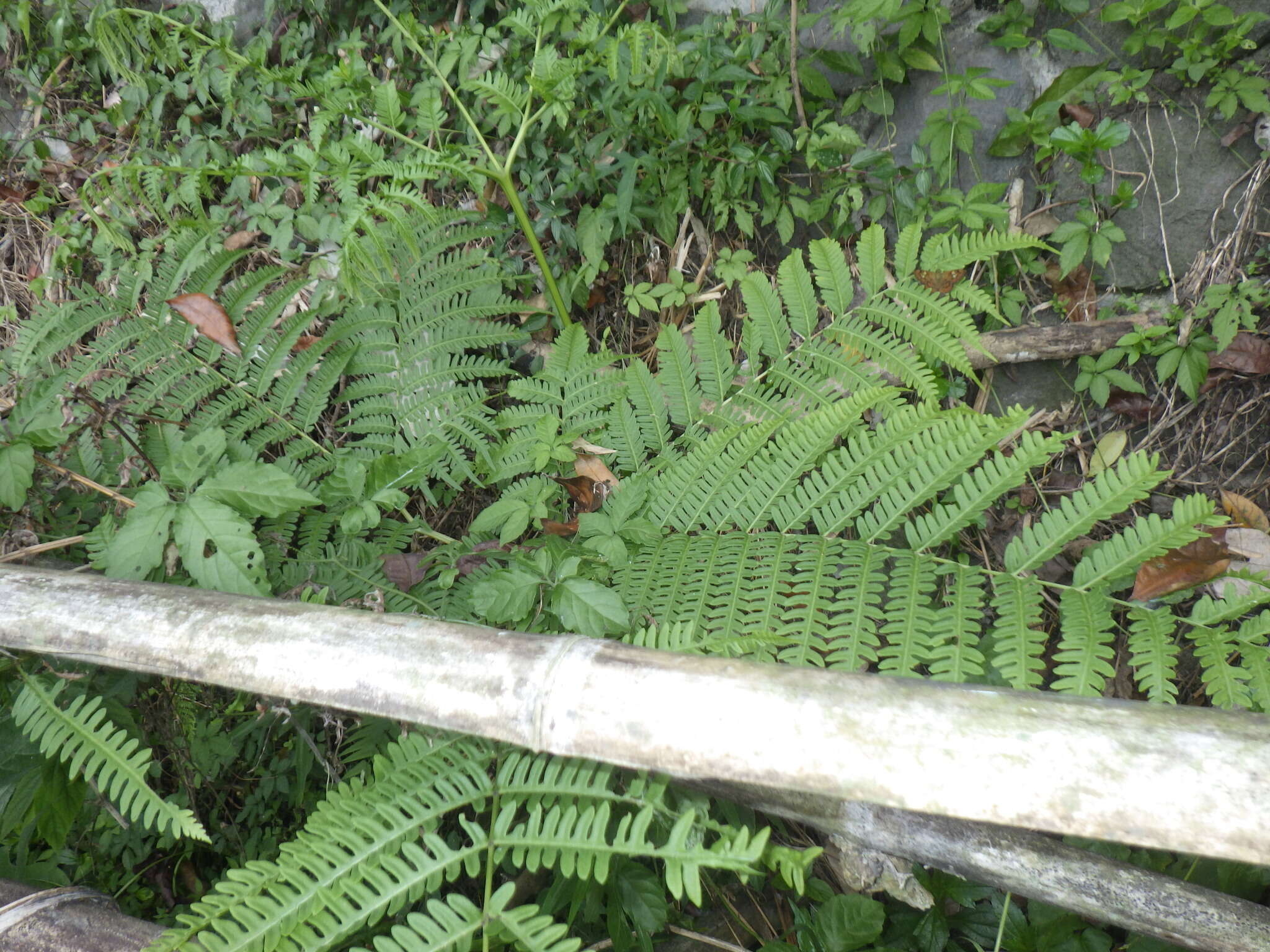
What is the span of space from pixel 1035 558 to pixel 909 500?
0.26m

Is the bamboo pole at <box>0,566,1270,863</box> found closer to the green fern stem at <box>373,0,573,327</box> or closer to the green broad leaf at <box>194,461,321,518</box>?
the green broad leaf at <box>194,461,321,518</box>

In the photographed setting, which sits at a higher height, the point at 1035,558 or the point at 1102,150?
the point at 1102,150

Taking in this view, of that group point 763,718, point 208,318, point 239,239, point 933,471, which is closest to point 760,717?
point 763,718

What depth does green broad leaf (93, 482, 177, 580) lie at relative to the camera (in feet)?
5.45

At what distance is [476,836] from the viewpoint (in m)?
1.30

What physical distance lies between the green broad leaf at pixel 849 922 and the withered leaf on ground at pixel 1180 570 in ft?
3.01

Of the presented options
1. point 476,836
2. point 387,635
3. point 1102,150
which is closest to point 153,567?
point 387,635

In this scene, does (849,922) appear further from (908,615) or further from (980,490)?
(980,490)

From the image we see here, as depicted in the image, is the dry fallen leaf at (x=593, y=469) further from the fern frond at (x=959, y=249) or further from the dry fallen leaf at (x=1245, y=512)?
the dry fallen leaf at (x=1245, y=512)

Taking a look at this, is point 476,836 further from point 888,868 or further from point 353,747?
point 888,868

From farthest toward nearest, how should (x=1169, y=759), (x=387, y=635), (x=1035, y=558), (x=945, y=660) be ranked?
(x=1035, y=558)
(x=945, y=660)
(x=387, y=635)
(x=1169, y=759)

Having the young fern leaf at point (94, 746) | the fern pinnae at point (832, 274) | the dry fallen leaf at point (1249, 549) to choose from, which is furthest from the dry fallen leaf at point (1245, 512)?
the young fern leaf at point (94, 746)

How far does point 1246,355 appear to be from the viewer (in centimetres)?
211

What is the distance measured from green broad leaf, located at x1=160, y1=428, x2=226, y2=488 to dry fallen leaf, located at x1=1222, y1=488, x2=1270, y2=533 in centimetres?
265
